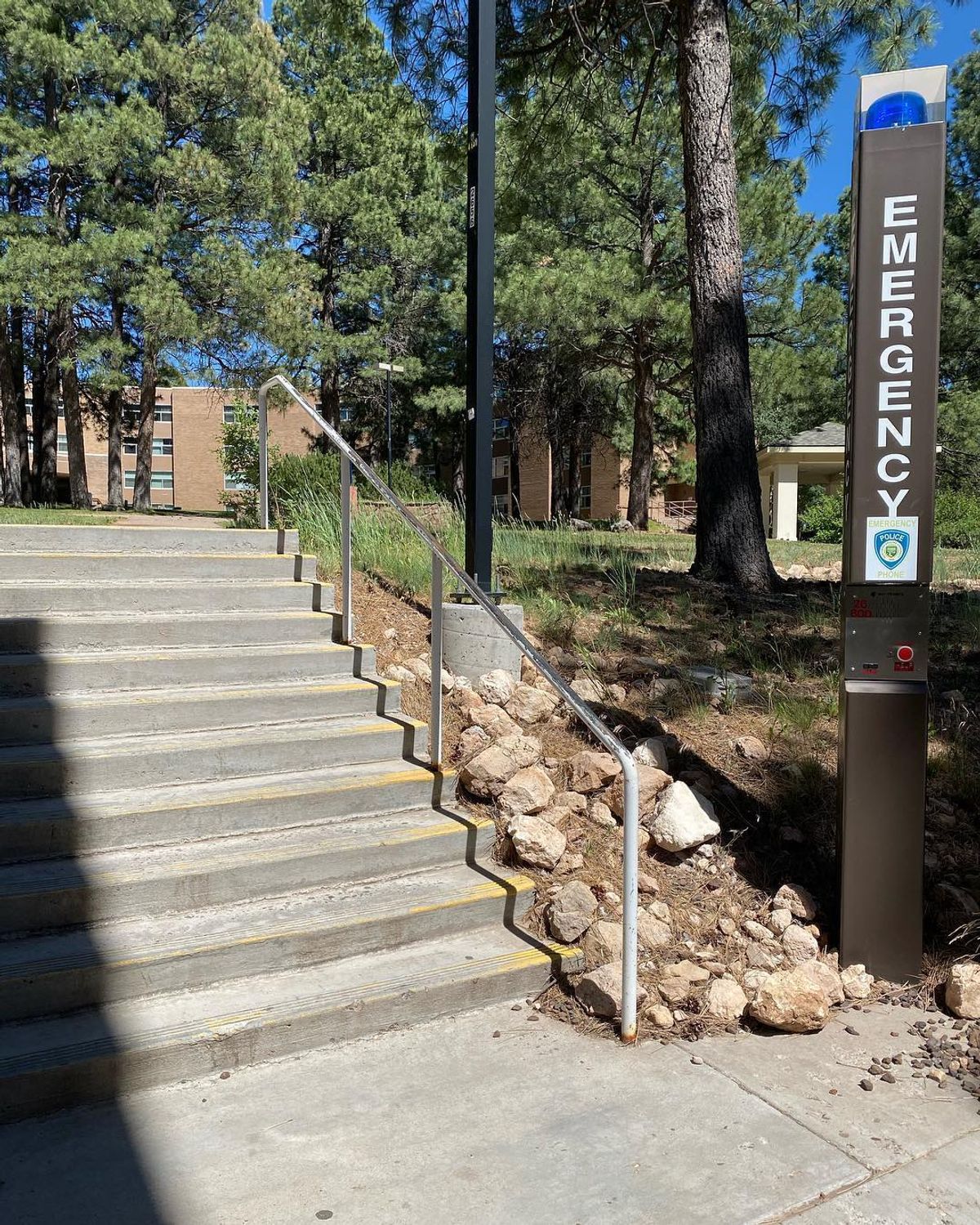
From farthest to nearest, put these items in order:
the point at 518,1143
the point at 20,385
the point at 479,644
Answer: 1. the point at 20,385
2. the point at 479,644
3. the point at 518,1143

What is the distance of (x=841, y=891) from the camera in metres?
3.58

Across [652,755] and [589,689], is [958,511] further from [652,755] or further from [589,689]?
[652,755]

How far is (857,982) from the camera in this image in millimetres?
3510

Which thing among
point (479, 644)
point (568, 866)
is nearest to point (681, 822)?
point (568, 866)

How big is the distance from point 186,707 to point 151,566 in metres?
1.20

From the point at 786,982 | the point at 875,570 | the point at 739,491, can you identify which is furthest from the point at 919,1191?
the point at 739,491

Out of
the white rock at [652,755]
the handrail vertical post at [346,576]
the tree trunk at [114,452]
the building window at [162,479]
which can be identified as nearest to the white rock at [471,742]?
the white rock at [652,755]

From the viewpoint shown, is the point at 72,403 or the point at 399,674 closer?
the point at 399,674

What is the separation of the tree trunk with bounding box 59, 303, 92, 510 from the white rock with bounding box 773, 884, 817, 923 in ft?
64.0

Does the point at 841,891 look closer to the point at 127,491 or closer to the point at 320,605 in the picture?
the point at 320,605

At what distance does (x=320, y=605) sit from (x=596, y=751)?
6.00ft

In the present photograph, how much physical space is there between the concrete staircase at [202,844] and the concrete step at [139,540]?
3cm

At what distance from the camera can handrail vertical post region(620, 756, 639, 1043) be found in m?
3.13

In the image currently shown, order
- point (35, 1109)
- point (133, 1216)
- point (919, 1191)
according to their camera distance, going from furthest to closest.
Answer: point (35, 1109)
point (919, 1191)
point (133, 1216)
